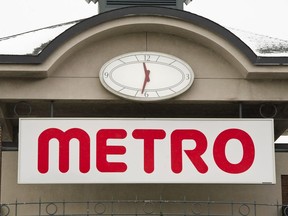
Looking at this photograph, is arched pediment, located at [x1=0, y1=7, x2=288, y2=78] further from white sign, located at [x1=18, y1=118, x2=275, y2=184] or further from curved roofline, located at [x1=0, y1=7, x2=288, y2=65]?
white sign, located at [x1=18, y1=118, x2=275, y2=184]

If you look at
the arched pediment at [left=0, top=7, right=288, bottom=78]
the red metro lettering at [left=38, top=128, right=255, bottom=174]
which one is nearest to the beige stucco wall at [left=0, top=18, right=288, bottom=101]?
the arched pediment at [left=0, top=7, right=288, bottom=78]

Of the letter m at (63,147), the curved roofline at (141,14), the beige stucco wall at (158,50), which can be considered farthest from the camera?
the beige stucco wall at (158,50)

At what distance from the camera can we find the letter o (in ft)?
44.2

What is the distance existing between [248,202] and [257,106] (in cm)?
177

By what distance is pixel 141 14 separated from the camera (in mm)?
13453

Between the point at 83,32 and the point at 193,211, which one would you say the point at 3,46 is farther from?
the point at 193,211

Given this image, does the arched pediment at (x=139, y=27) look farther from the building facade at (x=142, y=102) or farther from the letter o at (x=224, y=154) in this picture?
the letter o at (x=224, y=154)

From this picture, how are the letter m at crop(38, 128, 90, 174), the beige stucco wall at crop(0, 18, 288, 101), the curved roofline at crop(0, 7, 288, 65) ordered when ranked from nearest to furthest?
the curved roofline at crop(0, 7, 288, 65) → the letter m at crop(38, 128, 90, 174) → the beige stucco wall at crop(0, 18, 288, 101)

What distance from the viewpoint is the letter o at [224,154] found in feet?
44.2

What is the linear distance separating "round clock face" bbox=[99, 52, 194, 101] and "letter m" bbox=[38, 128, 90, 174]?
0.95 meters

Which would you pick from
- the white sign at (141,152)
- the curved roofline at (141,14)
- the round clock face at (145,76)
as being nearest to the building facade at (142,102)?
the curved roofline at (141,14)

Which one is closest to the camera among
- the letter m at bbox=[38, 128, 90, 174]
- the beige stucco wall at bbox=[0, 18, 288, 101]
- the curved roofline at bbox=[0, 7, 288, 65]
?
the curved roofline at bbox=[0, 7, 288, 65]

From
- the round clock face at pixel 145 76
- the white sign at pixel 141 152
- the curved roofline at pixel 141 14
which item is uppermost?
the curved roofline at pixel 141 14

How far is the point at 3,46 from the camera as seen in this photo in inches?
607
